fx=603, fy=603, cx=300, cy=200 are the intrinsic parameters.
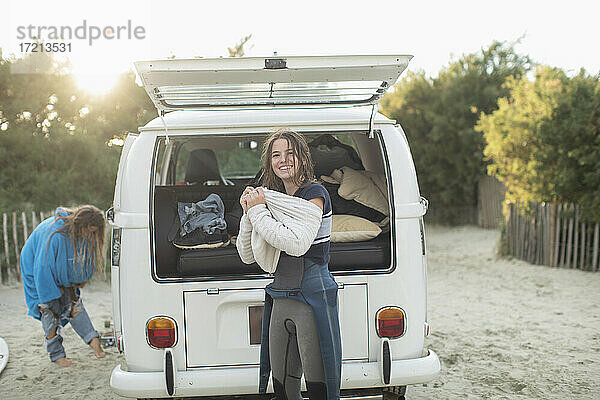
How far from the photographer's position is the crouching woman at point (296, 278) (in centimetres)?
279

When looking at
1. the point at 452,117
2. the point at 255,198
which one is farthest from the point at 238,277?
the point at 452,117

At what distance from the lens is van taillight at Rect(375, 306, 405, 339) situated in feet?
10.9

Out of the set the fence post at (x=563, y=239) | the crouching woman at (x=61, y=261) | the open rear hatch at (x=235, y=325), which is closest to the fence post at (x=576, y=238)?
the fence post at (x=563, y=239)

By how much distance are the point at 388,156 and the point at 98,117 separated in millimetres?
9028

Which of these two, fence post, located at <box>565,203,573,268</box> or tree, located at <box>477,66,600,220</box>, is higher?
tree, located at <box>477,66,600,220</box>

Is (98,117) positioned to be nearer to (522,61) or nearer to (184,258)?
(184,258)

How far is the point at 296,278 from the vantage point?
2818mm

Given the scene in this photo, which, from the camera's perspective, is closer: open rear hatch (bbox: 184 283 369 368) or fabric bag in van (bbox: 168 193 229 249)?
open rear hatch (bbox: 184 283 369 368)

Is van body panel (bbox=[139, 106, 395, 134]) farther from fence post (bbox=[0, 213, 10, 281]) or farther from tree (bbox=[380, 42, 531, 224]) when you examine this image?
tree (bbox=[380, 42, 531, 224])

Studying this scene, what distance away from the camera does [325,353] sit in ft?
9.25

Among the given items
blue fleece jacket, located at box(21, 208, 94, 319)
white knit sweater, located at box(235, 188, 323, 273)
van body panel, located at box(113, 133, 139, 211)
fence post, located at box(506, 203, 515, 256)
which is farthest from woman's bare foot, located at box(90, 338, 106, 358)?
fence post, located at box(506, 203, 515, 256)

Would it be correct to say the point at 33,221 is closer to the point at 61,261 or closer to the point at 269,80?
the point at 61,261

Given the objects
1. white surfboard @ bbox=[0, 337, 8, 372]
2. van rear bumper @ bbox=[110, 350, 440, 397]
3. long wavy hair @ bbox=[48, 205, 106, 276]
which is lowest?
white surfboard @ bbox=[0, 337, 8, 372]

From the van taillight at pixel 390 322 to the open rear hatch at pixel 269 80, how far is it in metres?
1.34
